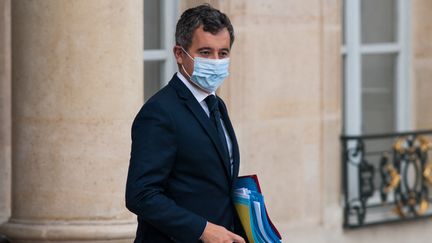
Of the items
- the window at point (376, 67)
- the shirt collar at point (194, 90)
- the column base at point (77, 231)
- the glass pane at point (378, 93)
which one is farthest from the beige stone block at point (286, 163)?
the shirt collar at point (194, 90)

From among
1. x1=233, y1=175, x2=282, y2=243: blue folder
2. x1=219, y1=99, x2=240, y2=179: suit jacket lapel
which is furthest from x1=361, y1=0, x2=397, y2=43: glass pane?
x1=233, y1=175, x2=282, y2=243: blue folder

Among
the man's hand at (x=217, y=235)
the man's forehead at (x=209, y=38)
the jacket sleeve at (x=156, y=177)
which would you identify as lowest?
the man's hand at (x=217, y=235)

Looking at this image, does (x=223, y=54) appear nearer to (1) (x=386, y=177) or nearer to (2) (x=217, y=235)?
(2) (x=217, y=235)

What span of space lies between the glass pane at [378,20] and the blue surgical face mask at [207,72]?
18.7 feet

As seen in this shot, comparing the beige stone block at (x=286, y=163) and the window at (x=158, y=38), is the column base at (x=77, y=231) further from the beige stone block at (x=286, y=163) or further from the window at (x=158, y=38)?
the window at (x=158, y=38)

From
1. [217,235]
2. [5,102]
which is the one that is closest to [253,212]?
[217,235]

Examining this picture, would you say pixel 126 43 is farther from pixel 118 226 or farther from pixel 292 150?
pixel 292 150

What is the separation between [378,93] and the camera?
10836 millimetres

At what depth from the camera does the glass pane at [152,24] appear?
9000 mm

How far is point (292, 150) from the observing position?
9289mm

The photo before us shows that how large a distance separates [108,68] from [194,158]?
2.36 meters

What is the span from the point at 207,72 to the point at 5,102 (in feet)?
11.8

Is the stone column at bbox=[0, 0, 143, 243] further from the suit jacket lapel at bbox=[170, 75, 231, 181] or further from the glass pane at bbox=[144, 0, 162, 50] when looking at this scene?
the suit jacket lapel at bbox=[170, 75, 231, 181]

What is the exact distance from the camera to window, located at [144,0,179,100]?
355 inches
